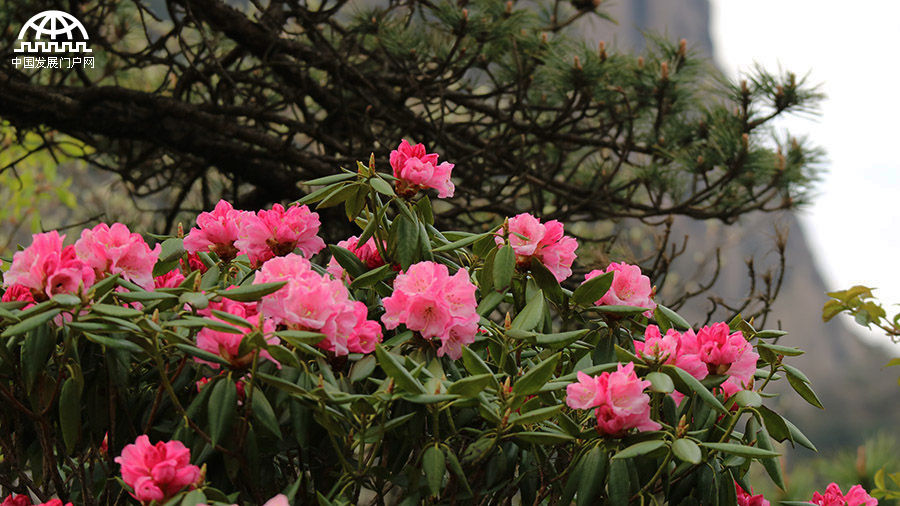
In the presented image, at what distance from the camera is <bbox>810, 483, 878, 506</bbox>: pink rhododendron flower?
3.57 ft

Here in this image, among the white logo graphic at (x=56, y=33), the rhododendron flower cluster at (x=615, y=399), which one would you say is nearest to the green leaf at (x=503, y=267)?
the rhododendron flower cluster at (x=615, y=399)

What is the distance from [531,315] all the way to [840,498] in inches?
22.4

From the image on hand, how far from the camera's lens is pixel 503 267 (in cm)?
91

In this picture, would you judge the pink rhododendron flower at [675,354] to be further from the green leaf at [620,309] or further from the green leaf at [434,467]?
the green leaf at [434,467]

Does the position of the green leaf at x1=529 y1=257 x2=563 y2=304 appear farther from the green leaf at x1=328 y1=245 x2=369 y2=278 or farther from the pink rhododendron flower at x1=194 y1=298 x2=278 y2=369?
the pink rhododendron flower at x1=194 y1=298 x2=278 y2=369

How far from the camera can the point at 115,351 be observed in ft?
2.60

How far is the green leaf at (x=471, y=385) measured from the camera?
75 cm

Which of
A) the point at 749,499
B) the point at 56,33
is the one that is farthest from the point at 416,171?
the point at 56,33

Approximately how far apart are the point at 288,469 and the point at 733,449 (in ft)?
1.76

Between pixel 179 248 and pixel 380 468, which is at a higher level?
pixel 179 248

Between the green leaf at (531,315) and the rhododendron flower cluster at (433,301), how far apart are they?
2.5 inches

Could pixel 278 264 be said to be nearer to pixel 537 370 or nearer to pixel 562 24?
pixel 537 370

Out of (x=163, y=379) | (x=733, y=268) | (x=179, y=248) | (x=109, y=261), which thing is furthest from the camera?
(x=733, y=268)

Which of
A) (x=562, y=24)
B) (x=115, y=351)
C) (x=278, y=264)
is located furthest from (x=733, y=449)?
(x=562, y=24)
